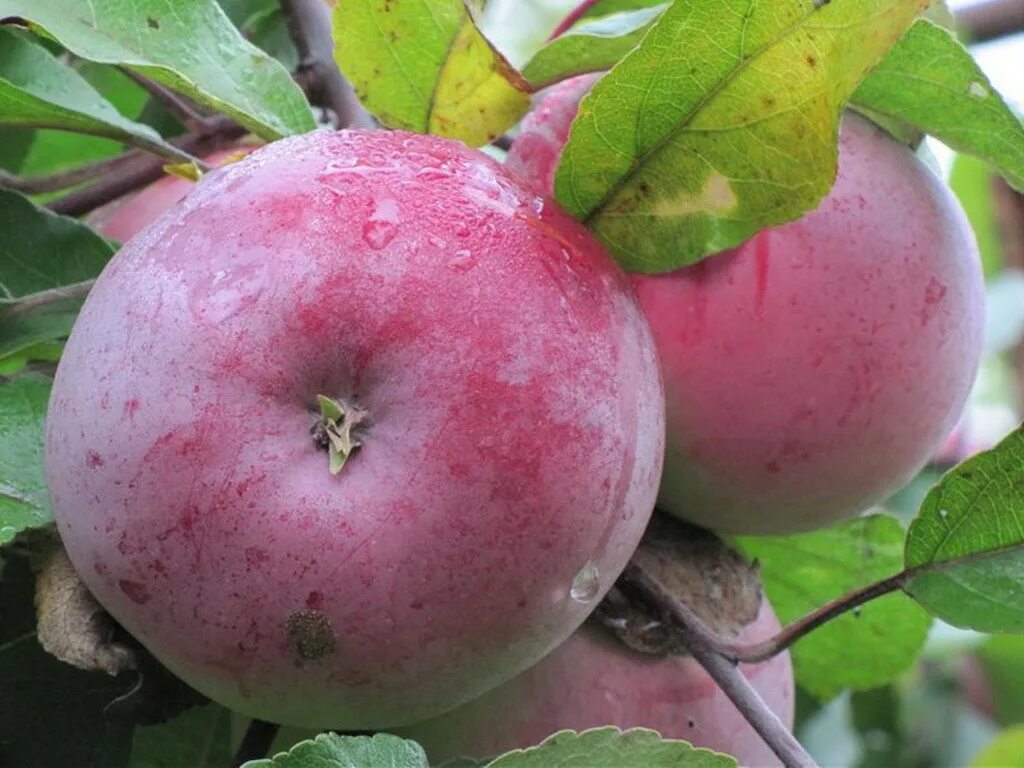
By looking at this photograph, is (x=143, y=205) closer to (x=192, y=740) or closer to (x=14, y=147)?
(x=14, y=147)

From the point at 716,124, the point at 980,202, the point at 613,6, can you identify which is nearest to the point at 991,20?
the point at 980,202

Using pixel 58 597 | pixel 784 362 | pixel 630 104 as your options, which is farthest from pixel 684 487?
pixel 58 597

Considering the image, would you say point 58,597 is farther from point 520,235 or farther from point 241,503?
point 520,235

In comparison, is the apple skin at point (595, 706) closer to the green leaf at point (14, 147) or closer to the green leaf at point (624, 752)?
the green leaf at point (624, 752)

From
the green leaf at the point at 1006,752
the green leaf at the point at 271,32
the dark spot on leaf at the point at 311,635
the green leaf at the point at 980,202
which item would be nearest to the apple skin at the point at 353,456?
the dark spot on leaf at the point at 311,635

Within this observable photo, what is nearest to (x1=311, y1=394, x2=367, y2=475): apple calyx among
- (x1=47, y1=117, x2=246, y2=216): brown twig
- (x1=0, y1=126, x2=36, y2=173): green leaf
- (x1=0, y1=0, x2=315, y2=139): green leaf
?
(x1=0, y1=0, x2=315, y2=139): green leaf

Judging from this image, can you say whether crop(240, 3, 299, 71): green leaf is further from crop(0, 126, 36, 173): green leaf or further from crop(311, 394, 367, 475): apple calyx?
crop(311, 394, 367, 475): apple calyx
